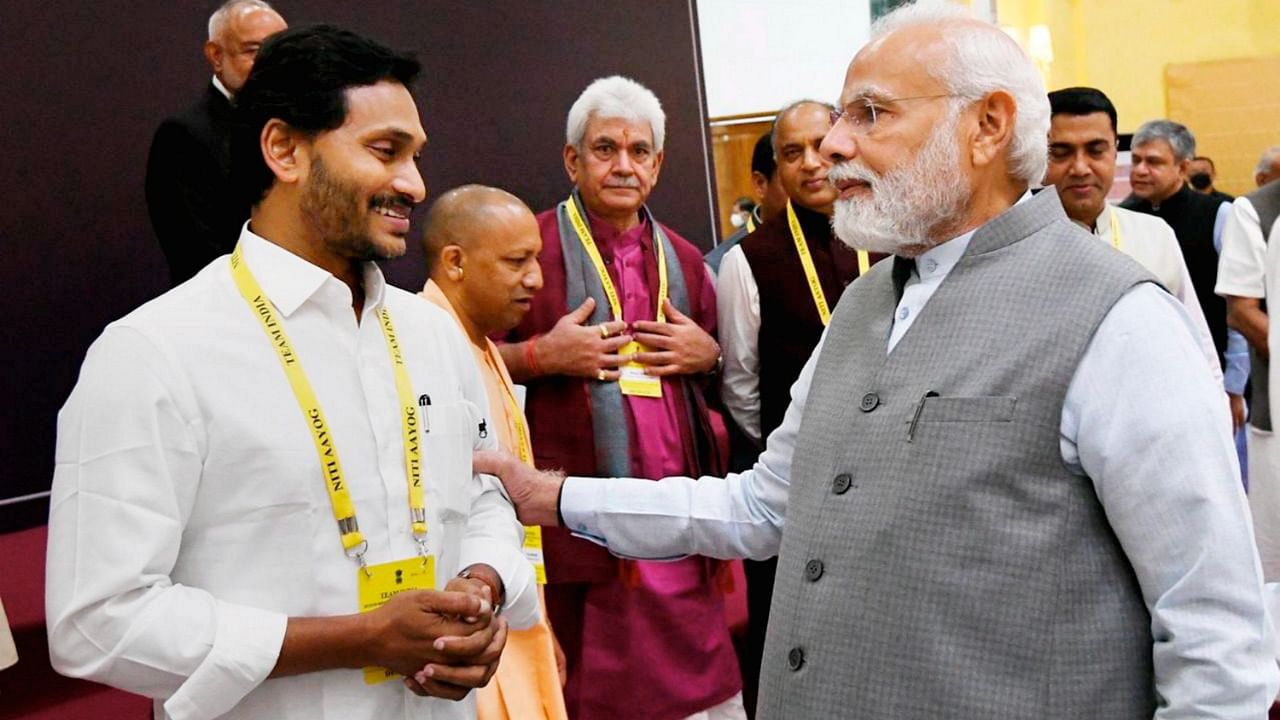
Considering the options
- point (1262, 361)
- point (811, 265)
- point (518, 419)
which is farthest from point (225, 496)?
point (1262, 361)

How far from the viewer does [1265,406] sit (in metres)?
4.98

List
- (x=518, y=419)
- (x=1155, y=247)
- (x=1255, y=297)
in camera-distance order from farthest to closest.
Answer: (x=1255, y=297) < (x=1155, y=247) < (x=518, y=419)

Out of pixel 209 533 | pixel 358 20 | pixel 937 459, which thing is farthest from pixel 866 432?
pixel 358 20

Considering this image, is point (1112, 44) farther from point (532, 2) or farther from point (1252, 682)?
point (1252, 682)

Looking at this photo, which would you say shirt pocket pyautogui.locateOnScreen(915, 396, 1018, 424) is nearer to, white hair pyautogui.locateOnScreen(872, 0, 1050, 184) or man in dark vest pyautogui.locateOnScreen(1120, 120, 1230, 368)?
white hair pyautogui.locateOnScreen(872, 0, 1050, 184)

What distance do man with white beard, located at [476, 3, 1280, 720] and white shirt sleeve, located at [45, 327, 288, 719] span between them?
2.52 ft

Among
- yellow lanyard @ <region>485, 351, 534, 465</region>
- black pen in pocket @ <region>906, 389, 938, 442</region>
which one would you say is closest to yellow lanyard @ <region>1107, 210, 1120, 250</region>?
yellow lanyard @ <region>485, 351, 534, 465</region>

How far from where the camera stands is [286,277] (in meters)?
1.84

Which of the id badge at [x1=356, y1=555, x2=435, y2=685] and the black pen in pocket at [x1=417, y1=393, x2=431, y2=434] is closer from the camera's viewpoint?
the id badge at [x1=356, y1=555, x2=435, y2=685]

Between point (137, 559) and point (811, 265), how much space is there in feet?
8.52

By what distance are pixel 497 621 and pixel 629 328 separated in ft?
5.94

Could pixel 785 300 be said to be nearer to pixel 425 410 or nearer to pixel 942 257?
pixel 942 257

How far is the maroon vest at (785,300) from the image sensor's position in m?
3.84

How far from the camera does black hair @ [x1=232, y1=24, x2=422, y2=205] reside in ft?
6.14
